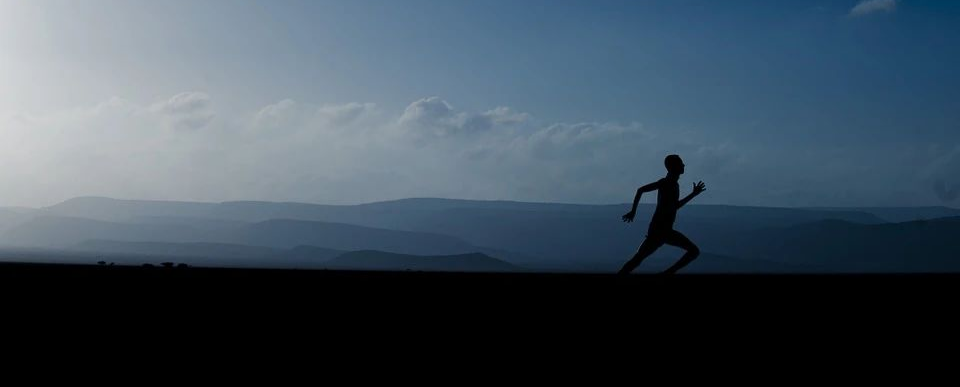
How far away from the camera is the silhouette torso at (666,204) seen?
12.0 m

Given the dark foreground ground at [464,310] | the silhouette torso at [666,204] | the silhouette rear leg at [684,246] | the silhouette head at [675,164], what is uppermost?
the silhouette head at [675,164]

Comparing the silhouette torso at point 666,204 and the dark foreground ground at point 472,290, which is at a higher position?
the silhouette torso at point 666,204

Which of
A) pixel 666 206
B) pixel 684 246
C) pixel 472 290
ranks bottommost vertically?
pixel 472 290

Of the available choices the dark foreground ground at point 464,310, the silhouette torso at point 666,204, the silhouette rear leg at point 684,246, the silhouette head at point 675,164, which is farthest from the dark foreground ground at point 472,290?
the silhouette head at point 675,164

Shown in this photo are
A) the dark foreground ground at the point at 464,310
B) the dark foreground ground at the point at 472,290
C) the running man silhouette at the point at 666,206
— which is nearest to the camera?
the dark foreground ground at the point at 464,310

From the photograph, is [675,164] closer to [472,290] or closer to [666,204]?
[666,204]

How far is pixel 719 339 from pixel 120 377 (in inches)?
158

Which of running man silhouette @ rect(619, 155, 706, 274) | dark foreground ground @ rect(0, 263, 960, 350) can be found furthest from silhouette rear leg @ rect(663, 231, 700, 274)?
dark foreground ground @ rect(0, 263, 960, 350)

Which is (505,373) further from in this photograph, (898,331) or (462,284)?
(462,284)

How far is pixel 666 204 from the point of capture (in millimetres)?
11977

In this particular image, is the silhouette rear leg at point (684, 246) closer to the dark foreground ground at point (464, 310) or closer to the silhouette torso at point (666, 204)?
the silhouette torso at point (666, 204)

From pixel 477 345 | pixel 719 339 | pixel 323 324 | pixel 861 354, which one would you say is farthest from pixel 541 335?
pixel 861 354

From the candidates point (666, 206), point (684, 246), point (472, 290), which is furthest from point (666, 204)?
point (472, 290)

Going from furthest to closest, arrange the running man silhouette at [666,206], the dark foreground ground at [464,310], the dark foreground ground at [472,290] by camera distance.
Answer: the running man silhouette at [666,206]
the dark foreground ground at [472,290]
the dark foreground ground at [464,310]
